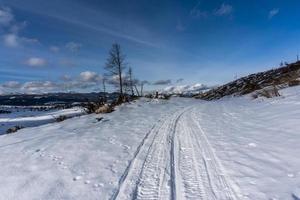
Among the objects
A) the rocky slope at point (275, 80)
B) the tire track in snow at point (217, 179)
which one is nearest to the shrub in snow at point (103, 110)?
the tire track in snow at point (217, 179)

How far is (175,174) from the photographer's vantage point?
5637 mm

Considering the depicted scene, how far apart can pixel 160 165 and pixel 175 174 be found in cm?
70

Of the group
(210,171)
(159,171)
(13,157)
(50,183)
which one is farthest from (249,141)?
(13,157)

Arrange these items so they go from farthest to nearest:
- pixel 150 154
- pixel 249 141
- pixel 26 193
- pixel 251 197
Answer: pixel 249 141, pixel 150 154, pixel 26 193, pixel 251 197

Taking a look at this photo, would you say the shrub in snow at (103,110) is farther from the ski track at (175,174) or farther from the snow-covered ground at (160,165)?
the ski track at (175,174)

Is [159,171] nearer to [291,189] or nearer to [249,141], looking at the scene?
[291,189]

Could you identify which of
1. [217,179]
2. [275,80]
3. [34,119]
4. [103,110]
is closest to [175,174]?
[217,179]

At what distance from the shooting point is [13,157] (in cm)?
755

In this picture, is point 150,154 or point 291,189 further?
point 150,154

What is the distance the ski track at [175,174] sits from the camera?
469 cm

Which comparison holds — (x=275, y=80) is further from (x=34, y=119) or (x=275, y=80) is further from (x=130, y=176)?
(x=130, y=176)

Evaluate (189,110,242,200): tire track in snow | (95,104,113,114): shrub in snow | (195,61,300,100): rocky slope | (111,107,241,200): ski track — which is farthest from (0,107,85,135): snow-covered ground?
(195,61,300,100): rocky slope

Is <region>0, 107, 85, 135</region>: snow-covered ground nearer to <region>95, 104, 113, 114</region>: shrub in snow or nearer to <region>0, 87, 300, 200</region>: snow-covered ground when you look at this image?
<region>95, 104, 113, 114</region>: shrub in snow

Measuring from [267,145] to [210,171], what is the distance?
263 centimetres
